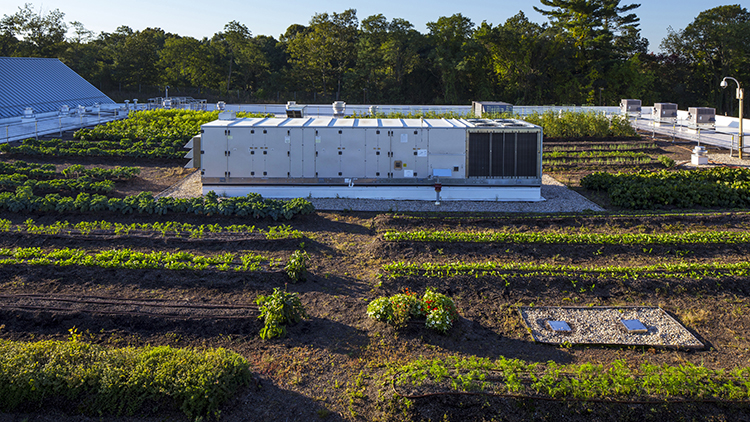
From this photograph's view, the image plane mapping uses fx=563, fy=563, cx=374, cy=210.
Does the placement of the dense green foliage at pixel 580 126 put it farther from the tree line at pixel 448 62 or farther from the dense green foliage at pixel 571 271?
the tree line at pixel 448 62

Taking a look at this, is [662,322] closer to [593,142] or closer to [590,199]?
[590,199]

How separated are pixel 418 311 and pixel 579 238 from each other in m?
5.20

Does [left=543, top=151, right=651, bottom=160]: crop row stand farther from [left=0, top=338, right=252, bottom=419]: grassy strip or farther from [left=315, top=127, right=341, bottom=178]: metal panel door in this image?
[left=0, top=338, right=252, bottom=419]: grassy strip

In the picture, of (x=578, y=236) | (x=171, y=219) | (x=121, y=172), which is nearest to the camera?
(x=578, y=236)

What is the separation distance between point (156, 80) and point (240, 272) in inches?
1996

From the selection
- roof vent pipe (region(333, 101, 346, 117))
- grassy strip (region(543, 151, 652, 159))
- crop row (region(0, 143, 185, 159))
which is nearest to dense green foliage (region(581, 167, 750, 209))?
grassy strip (region(543, 151, 652, 159))

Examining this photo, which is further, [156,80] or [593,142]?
[156,80]

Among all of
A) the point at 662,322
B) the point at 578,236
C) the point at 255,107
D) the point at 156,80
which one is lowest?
the point at 662,322

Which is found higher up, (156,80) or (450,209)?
(156,80)

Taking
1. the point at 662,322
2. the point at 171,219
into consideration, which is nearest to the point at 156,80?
the point at 171,219

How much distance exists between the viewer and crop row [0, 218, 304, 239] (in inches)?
468

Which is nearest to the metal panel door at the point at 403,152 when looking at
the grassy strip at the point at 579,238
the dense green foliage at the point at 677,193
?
the grassy strip at the point at 579,238

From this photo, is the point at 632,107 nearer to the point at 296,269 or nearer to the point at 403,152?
the point at 403,152

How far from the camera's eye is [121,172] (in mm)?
17828
